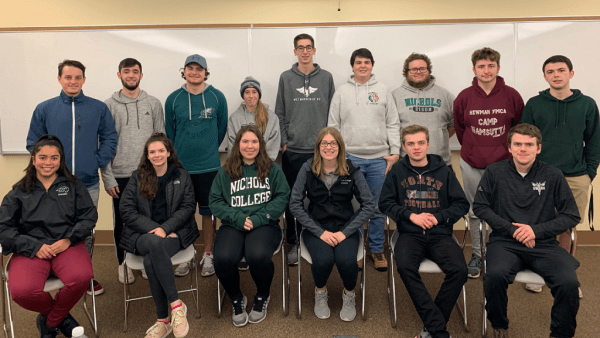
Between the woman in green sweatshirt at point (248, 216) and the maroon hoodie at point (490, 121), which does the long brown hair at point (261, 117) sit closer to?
the woman in green sweatshirt at point (248, 216)

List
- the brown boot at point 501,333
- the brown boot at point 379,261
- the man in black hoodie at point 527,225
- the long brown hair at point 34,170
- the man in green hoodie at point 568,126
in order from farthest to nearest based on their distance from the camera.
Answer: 1. the brown boot at point 379,261
2. the man in green hoodie at point 568,126
3. the long brown hair at point 34,170
4. the brown boot at point 501,333
5. the man in black hoodie at point 527,225

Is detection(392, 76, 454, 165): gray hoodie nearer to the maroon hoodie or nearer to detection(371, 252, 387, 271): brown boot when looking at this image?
the maroon hoodie

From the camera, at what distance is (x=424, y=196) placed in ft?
8.48

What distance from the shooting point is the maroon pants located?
219 centimetres

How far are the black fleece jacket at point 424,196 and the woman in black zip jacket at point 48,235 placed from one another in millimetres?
1994

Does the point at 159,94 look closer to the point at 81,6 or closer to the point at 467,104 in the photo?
the point at 81,6

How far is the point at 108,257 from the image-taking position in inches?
150

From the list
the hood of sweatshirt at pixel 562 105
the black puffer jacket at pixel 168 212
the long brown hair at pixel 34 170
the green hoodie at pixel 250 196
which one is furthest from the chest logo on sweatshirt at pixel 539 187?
the long brown hair at pixel 34 170

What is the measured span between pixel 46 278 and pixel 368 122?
8.40ft

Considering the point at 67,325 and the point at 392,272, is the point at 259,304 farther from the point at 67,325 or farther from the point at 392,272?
the point at 67,325

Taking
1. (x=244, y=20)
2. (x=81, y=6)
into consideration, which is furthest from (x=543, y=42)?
(x=81, y=6)

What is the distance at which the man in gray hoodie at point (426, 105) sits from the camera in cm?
329

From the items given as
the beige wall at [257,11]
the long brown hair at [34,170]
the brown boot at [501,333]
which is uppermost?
the beige wall at [257,11]

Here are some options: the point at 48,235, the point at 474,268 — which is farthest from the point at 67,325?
the point at 474,268
